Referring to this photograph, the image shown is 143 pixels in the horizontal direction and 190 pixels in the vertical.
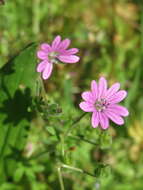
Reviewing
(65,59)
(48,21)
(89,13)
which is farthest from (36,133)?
(89,13)

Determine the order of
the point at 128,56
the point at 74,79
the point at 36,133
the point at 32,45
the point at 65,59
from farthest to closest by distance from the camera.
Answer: the point at 128,56 → the point at 74,79 → the point at 36,133 → the point at 32,45 → the point at 65,59

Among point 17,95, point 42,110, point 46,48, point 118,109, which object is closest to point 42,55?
point 46,48

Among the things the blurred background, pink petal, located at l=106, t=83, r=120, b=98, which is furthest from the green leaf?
pink petal, located at l=106, t=83, r=120, b=98

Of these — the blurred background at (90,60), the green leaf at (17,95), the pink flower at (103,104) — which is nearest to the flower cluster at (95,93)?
the pink flower at (103,104)

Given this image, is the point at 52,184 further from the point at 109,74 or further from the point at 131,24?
the point at 131,24

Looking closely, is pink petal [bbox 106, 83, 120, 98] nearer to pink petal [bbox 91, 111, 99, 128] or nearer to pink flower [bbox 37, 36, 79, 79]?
pink petal [bbox 91, 111, 99, 128]

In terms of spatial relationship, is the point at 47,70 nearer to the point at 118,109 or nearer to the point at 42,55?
the point at 42,55
